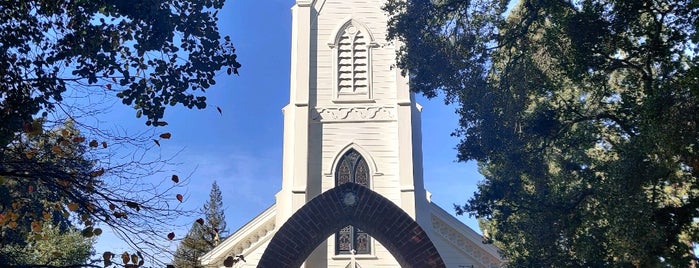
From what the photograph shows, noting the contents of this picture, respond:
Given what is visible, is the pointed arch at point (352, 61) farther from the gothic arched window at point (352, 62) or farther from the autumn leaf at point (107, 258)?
the autumn leaf at point (107, 258)

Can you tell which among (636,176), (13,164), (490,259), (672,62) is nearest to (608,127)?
(672,62)

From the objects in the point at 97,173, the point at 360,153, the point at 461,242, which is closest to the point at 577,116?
the point at 461,242

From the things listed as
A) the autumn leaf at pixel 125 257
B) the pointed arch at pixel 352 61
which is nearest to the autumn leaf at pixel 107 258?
the autumn leaf at pixel 125 257

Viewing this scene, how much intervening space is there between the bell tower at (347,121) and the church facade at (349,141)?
1.4 inches

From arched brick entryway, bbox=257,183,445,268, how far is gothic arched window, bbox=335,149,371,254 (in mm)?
7075

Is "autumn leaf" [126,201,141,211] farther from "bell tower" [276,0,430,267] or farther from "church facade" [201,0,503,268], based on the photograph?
"bell tower" [276,0,430,267]

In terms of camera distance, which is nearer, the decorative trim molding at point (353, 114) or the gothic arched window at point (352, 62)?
the decorative trim molding at point (353, 114)

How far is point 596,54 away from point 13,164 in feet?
29.2

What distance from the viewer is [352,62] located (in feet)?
65.5

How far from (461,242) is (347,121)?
18.7ft

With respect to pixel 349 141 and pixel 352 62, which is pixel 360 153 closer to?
pixel 349 141

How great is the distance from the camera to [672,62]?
9062mm

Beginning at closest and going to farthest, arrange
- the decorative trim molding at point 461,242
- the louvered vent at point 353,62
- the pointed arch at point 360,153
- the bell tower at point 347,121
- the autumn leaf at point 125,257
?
the autumn leaf at point 125,257
the decorative trim molding at point 461,242
the bell tower at point 347,121
the pointed arch at point 360,153
the louvered vent at point 353,62

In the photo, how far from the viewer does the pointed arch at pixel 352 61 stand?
1950cm
